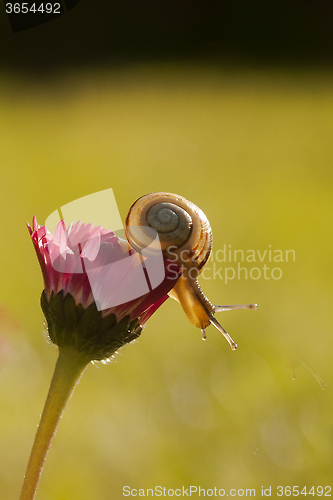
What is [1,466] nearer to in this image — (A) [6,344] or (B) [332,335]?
(A) [6,344]

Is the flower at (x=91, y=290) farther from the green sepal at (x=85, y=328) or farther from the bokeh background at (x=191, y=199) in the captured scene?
the bokeh background at (x=191, y=199)

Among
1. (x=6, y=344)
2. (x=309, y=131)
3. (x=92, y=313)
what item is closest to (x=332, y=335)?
(x=6, y=344)

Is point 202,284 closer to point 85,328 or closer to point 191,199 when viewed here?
point 191,199

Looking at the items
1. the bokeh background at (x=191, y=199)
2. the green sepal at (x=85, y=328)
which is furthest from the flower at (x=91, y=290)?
the bokeh background at (x=191, y=199)

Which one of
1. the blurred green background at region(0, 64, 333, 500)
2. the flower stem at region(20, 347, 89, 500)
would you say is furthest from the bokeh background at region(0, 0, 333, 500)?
the flower stem at region(20, 347, 89, 500)

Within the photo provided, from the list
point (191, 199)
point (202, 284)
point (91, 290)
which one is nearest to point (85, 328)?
point (91, 290)
